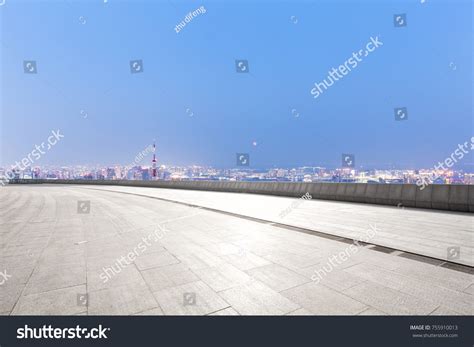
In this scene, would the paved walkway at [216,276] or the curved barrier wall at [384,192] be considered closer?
the paved walkway at [216,276]

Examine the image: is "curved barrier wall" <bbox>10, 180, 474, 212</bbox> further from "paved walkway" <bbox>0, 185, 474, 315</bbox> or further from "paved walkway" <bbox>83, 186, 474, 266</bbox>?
"paved walkway" <bbox>0, 185, 474, 315</bbox>

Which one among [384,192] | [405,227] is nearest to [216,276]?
[405,227]

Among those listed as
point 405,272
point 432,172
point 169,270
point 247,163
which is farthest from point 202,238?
point 247,163

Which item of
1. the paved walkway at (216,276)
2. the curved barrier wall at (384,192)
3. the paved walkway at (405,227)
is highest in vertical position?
the curved barrier wall at (384,192)

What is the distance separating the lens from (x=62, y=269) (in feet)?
15.3

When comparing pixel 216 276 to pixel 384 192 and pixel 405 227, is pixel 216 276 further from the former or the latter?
pixel 384 192

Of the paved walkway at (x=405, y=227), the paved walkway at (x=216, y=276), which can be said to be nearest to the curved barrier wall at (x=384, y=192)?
the paved walkway at (x=405, y=227)

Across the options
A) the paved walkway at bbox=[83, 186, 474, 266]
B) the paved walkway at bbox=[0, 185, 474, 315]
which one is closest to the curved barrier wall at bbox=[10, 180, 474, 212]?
the paved walkway at bbox=[83, 186, 474, 266]

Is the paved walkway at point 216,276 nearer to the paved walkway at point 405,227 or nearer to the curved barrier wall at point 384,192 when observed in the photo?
the paved walkway at point 405,227

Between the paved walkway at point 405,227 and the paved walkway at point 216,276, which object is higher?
the paved walkway at point 405,227

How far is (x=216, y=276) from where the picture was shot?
436 cm

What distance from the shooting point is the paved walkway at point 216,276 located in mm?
3408

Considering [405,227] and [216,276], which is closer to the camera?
[216,276]
